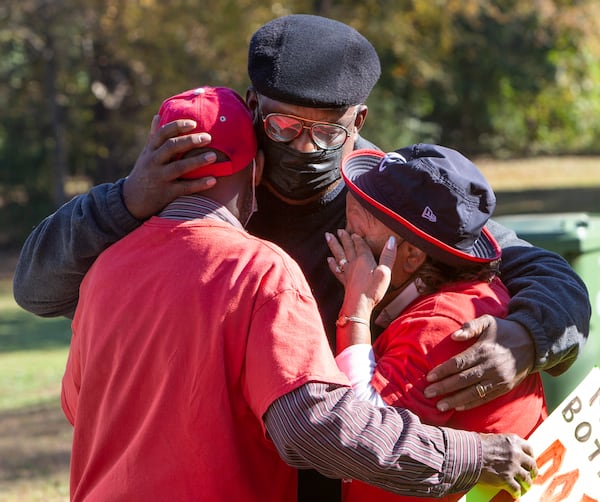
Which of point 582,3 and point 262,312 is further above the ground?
point 262,312

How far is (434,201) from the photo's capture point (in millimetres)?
2578

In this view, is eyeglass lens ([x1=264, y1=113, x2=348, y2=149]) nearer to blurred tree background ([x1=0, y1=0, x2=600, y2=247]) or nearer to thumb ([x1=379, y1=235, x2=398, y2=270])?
thumb ([x1=379, y1=235, x2=398, y2=270])

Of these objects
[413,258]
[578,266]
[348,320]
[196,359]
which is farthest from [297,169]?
[578,266]

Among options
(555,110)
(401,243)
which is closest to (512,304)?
(401,243)

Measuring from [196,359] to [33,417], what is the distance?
6.64 m

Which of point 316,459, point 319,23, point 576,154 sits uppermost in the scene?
point 319,23

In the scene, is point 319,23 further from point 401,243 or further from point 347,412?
point 347,412

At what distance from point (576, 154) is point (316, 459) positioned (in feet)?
120

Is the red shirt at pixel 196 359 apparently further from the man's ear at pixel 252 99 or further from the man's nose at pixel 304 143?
the man's ear at pixel 252 99

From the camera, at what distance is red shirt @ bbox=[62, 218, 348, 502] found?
7.17 ft

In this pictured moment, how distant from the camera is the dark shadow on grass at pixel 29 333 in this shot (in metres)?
12.9

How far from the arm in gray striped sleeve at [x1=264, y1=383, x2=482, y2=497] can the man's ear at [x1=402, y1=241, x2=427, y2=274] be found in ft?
1.68

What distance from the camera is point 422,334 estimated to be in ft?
8.10

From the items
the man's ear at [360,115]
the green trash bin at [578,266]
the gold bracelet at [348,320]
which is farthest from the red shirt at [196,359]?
the green trash bin at [578,266]
